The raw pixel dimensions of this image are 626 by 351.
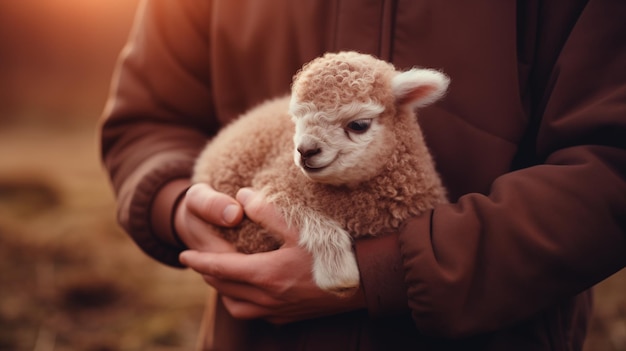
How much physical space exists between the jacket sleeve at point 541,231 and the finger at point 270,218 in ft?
0.59

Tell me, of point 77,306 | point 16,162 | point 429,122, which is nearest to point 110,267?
point 77,306

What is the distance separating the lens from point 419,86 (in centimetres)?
119

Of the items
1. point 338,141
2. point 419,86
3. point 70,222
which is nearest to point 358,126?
point 338,141

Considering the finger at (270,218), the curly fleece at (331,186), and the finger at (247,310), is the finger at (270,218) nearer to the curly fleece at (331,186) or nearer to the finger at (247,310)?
the curly fleece at (331,186)

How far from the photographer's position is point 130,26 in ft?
19.3

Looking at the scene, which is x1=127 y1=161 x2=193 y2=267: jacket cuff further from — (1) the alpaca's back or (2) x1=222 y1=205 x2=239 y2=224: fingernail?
(2) x1=222 y1=205 x2=239 y2=224: fingernail

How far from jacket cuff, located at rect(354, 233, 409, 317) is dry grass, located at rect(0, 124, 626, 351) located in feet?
6.91

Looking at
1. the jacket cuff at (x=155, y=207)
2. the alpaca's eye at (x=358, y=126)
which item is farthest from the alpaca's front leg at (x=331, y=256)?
the jacket cuff at (x=155, y=207)

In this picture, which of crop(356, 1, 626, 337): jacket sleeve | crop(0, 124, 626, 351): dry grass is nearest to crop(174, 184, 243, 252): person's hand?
crop(356, 1, 626, 337): jacket sleeve

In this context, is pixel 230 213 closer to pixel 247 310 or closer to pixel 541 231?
pixel 247 310

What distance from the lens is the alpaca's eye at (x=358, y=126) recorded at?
1161mm

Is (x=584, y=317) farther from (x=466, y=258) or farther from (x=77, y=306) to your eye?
(x=77, y=306)

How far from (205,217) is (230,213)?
0.28 ft

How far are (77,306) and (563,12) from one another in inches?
122
